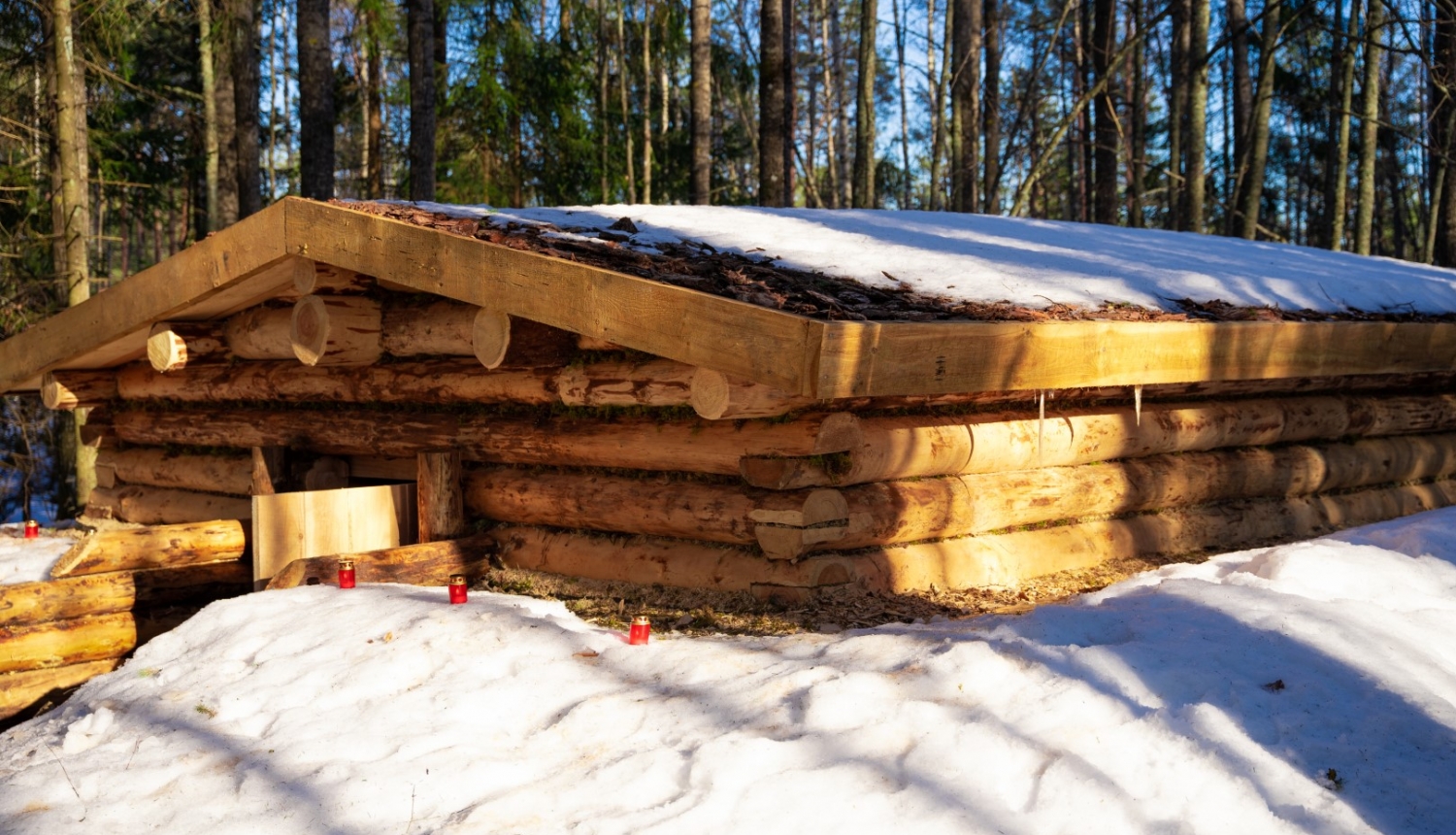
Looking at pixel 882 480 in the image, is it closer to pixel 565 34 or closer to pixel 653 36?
pixel 565 34

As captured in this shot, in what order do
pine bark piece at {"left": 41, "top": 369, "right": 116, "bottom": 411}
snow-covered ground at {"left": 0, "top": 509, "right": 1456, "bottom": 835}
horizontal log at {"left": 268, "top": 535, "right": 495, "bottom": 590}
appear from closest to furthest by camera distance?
1. snow-covered ground at {"left": 0, "top": 509, "right": 1456, "bottom": 835}
2. horizontal log at {"left": 268, "top": 535, "right": 495, "bottom": 590}
3. pine bark piece at {"left": 41, "top": 369, "right": 116, "bottom": 411}

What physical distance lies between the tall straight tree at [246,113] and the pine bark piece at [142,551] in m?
8.94

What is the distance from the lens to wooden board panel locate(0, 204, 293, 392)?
6.74m

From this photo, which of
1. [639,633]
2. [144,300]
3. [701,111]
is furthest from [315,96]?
[639,633]

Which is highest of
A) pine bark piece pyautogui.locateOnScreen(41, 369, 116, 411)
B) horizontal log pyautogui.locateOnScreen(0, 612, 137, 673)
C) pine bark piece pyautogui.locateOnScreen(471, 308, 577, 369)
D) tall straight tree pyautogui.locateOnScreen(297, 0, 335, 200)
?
tall straight tree pyautogui.locateOnScreen(297, 0, 335, 200)

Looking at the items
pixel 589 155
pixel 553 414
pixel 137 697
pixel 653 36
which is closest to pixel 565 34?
pixel 589 155

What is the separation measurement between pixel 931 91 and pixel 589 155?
518 inches

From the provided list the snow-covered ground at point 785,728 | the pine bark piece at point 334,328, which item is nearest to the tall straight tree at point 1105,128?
the pine bark piece at point 334,328

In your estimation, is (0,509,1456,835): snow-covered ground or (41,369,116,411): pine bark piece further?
(41,369,116,411): pine bark piece

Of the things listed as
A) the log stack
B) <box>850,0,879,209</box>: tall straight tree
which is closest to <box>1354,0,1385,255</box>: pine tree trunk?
<box>850,0,879,209</box>: tall straight tree

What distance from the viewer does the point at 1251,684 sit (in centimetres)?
409

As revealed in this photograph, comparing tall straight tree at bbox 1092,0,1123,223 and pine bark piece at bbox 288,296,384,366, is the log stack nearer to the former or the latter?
pine bark piece at bbox 288,296,384,366

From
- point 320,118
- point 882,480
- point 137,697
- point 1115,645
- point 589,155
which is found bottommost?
point 137,697

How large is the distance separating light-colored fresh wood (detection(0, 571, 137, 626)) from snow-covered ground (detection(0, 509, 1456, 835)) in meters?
1.11
